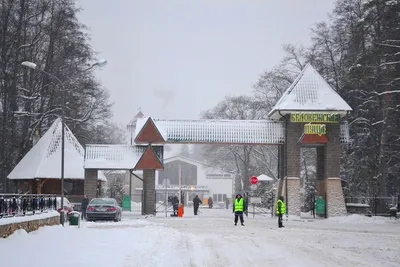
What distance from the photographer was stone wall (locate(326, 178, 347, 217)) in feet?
134

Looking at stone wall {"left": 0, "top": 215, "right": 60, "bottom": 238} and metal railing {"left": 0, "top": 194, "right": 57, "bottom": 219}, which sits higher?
metal railing {"left": 0, "top": 194, "right": 57, "bottom": 219}

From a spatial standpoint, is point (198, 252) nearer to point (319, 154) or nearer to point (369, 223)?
point (369, 223)

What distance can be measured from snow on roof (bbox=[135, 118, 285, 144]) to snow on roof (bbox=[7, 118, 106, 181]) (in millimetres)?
7589

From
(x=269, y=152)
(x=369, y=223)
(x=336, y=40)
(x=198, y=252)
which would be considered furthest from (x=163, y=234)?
(x=269, y=152)

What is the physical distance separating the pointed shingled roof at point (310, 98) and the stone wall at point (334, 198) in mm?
5059

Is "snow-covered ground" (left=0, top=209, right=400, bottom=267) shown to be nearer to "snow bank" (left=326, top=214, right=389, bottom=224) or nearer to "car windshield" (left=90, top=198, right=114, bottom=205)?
"car windshield" (left=90, top=198, right=114, bottom=205)

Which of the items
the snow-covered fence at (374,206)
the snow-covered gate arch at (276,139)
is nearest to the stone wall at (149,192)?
the snow-covered gate arch at (276,139)

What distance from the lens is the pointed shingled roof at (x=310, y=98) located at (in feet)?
138

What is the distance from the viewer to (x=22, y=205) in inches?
811

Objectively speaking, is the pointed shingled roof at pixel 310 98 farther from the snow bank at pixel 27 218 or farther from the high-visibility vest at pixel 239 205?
the snow bank at pixel 27 218

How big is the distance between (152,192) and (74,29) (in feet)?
50.9

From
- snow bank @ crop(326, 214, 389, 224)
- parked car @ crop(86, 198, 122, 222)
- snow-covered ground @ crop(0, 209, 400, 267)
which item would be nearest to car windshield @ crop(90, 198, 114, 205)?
parked car @ crop(86, 198, 122, 222)

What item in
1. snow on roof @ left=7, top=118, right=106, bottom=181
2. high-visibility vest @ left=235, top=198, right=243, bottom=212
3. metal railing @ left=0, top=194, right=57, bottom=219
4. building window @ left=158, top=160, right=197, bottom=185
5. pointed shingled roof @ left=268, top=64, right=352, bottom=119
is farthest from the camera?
building window @ left=158, top=160, right=197, bottom=185

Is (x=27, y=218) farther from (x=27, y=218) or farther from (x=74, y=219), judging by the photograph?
(x=74, y=219)
